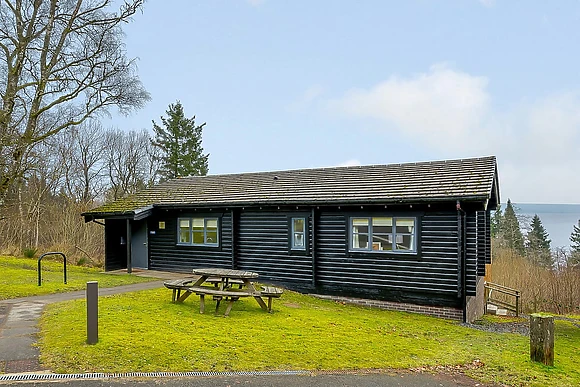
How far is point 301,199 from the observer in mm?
13859

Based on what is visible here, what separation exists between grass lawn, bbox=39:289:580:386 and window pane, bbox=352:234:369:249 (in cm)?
260

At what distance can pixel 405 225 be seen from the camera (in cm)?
1235

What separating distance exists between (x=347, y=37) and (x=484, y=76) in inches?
259

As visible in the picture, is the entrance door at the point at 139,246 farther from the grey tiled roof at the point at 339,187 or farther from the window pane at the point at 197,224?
the window pane at the point at 197,224

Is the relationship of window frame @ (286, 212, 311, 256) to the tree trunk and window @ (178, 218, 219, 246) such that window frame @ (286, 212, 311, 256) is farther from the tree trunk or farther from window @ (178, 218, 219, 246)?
the tree trunk

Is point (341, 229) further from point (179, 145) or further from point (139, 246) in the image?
point (179, 145)

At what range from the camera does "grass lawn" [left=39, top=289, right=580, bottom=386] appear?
243 inches

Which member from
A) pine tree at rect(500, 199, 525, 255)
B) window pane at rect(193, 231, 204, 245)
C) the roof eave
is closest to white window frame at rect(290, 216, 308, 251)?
the roof eave

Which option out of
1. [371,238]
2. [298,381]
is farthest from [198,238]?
[298,381]

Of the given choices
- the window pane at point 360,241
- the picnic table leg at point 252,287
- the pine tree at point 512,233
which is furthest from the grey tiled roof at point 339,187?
the pine tree at point 512,233

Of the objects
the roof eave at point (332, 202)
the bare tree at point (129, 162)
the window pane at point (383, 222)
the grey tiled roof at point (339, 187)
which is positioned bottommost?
the window pane at point (383, 222)

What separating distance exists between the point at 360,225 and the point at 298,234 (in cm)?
219

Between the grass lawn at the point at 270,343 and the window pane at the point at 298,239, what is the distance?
11.6 feet

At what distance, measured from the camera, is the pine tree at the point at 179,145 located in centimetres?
4078
